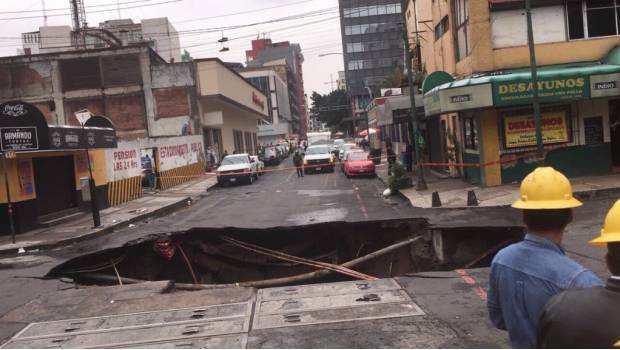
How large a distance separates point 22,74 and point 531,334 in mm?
45054

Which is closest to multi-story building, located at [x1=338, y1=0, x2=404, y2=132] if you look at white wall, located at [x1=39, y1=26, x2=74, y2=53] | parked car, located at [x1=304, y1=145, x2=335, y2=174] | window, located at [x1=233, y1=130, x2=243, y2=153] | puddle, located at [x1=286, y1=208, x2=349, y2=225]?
window, located at [x1=233, y1=130, x2=243, y2=153]

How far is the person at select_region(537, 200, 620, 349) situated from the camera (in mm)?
2043

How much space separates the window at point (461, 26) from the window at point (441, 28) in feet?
5.73

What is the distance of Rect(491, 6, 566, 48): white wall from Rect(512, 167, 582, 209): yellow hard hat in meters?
17.2

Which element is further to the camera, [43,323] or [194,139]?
[194,139]

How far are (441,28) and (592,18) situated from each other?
23.2ft

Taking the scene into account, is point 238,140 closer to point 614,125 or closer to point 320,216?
point 320,216

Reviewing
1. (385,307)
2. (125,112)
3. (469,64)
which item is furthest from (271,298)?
(125,112)

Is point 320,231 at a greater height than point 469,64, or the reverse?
point 469,64

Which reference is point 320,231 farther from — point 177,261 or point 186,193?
point 186,193

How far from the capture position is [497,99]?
1731 centimetres

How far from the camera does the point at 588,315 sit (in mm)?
2088

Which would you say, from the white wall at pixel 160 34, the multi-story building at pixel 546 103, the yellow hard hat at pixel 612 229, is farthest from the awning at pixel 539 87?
the white wall at pixel 160 34

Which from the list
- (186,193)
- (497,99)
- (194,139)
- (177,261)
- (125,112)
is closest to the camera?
(177,261)
